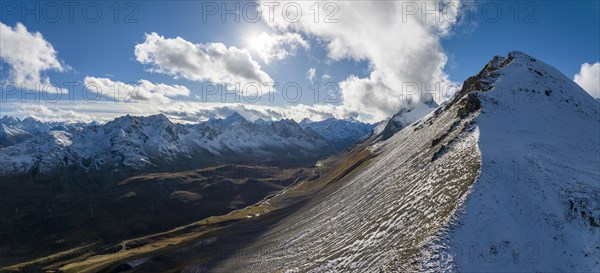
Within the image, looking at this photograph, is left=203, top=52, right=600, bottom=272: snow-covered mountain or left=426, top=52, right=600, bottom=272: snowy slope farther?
left=203, top=52, right=600, bottom=272: snow-covered mountain

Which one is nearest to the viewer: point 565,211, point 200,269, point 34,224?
point 565,211

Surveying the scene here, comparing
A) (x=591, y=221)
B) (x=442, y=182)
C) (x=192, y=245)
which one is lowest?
(x=192, y=245)

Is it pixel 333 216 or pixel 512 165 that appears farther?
pixel 333 216

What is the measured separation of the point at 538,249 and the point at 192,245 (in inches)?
2695

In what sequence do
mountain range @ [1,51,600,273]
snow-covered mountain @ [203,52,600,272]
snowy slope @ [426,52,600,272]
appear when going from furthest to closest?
mountain range @ [1,51,600,273], snow-covered mountain @ [203,52,600,272], snowy slope @ [426,52,600,272]

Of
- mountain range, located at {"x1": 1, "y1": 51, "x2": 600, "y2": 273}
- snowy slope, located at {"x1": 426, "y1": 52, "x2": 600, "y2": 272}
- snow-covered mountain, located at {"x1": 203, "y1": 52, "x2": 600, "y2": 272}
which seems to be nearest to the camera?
snowy slope, located at {"x1": 426, "y1": 52, "x2": 600, "y2": 272}

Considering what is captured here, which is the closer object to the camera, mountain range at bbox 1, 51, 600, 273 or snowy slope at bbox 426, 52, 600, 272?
snowy slope at bbox 426, 52, 600, 272

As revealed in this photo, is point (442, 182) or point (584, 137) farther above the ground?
point (584, 137)

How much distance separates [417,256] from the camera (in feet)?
104

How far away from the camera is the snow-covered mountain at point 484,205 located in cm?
3228

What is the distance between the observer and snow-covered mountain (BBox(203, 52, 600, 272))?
32.3 m

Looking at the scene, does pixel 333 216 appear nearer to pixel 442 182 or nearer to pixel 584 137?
pixel 442 182

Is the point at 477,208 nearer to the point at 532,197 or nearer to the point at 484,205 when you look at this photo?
the point at 484,205

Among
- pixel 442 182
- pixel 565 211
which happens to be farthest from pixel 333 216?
pixel 565 211
